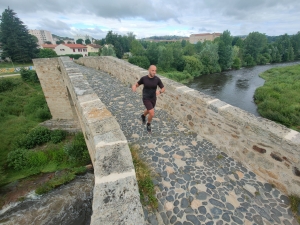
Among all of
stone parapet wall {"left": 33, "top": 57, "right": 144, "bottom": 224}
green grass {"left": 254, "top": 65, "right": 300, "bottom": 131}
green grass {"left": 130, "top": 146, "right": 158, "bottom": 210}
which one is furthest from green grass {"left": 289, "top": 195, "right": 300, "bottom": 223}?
green grass {"left": 254, "top": 65, "right": 300, "bottom": 131}

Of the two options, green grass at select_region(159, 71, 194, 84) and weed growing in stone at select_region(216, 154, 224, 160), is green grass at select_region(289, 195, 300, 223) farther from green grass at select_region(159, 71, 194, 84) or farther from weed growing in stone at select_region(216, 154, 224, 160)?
green grass at select_region(159, 71, 194, 84)

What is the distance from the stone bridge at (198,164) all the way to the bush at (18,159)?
722cm

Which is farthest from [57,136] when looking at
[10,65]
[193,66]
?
[10,65]

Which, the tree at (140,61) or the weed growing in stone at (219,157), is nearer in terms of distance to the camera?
the weed growing in stone at (219,157)

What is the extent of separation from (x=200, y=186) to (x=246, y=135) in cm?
119

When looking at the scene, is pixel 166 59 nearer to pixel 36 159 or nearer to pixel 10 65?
pixel 36 159

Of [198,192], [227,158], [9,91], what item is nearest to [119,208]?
[198,192]

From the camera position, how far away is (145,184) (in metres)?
2.51

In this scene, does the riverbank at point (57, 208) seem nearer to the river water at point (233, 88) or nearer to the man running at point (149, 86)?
the man running at point (149, 86)

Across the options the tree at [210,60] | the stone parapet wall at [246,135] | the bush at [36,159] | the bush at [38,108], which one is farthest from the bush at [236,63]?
the bush at [36,159]

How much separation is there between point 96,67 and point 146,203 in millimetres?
11050

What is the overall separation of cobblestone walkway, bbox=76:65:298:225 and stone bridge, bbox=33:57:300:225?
12mm

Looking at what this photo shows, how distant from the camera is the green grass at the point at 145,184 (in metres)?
2.30

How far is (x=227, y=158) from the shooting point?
3127 millimetres
